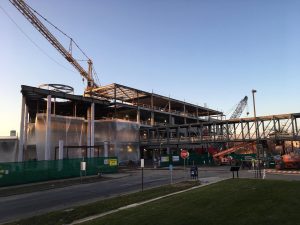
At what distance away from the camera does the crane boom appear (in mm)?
71125

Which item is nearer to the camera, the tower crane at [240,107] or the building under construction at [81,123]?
the building under construction at [81,123]

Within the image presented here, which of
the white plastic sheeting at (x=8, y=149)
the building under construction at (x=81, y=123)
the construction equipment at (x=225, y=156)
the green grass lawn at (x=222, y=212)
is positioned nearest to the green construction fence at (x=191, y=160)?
the construction equipment at (x=225, y=156)

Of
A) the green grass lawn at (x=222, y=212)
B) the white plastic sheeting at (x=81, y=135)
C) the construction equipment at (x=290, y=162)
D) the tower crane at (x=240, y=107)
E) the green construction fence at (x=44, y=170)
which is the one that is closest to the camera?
the green grass lawn at (x=222, y=212)

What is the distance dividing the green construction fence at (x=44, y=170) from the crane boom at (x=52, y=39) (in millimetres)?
46954

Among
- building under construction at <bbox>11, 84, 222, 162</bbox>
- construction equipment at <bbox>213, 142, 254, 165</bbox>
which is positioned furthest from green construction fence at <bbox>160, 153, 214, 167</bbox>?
building under construction at <bbox>11, 84, 222, 162</bbox>

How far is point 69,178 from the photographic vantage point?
37.5m

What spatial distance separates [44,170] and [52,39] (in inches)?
2126

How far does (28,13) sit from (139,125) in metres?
38.4

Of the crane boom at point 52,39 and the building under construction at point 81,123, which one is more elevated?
the crane boom at point 52,39

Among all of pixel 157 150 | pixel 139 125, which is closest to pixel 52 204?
pixel 139 125

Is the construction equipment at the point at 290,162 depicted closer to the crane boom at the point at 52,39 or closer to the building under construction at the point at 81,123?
the building under construction at the point at 81,123

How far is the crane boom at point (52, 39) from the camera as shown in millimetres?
71125

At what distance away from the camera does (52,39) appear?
80.8 metres

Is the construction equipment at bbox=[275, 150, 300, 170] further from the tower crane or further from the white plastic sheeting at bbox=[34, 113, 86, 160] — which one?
the tower crane
